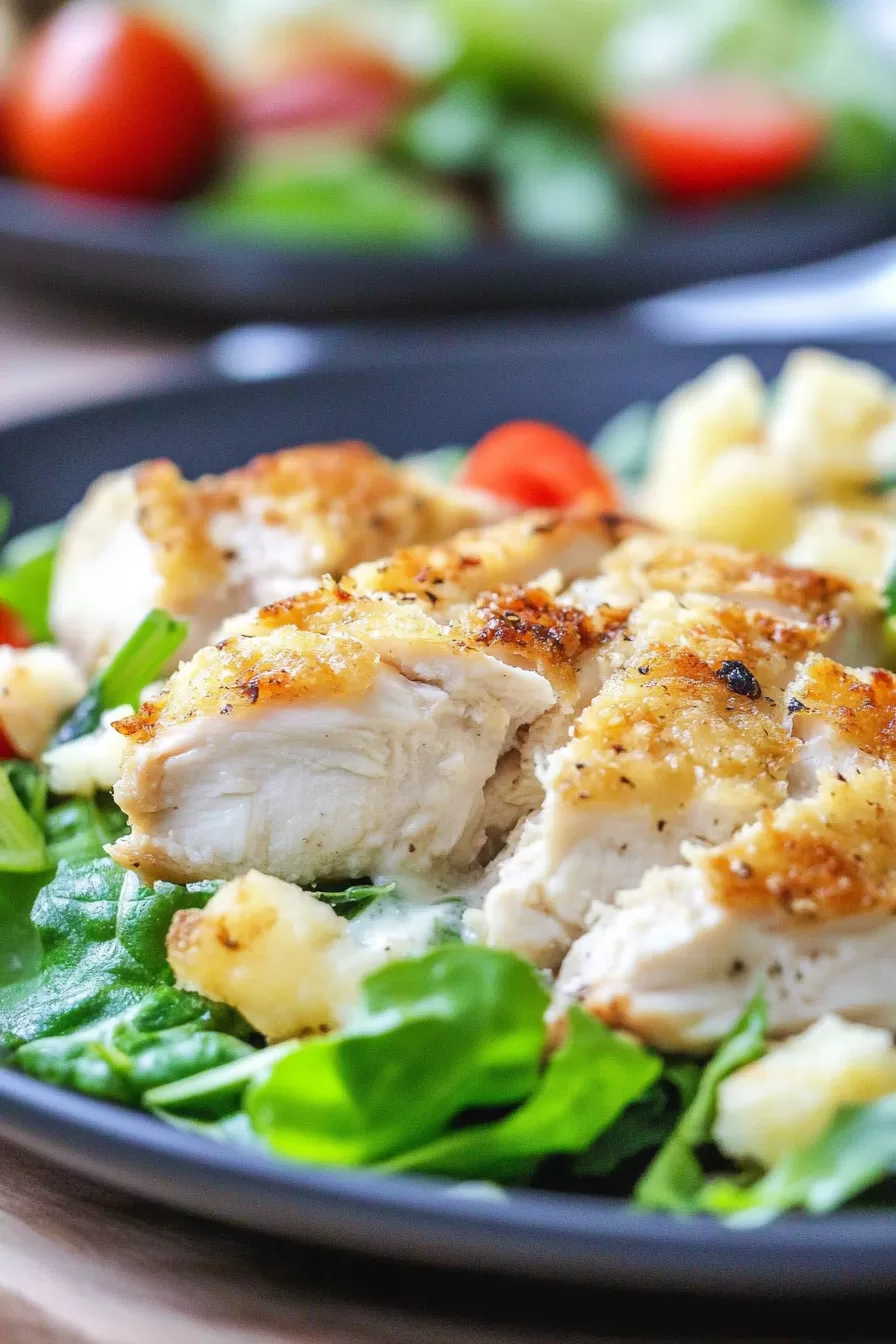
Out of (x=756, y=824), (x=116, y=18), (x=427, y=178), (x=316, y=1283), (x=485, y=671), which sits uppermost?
(x=116, y=18)

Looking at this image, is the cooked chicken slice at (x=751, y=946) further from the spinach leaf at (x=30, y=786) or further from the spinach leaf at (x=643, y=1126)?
the spinach leaf at (x=30, y=786)

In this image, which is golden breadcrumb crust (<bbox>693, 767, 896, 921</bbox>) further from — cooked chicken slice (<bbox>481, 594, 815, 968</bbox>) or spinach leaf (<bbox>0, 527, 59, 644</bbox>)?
spinach leaf (<bbox>0, 527, 59, 644</bbox>)

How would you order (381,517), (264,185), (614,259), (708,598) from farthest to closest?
(264,185), (614,259), (381,517), (708,598)

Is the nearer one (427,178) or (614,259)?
(614,259)

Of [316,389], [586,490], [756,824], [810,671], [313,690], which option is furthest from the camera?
[316,389]

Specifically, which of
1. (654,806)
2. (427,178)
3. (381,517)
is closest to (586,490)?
(381,517)

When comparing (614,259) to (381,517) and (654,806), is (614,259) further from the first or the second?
(654,806)

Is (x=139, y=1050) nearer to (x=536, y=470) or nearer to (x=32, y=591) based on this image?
(x=32, y=591)
